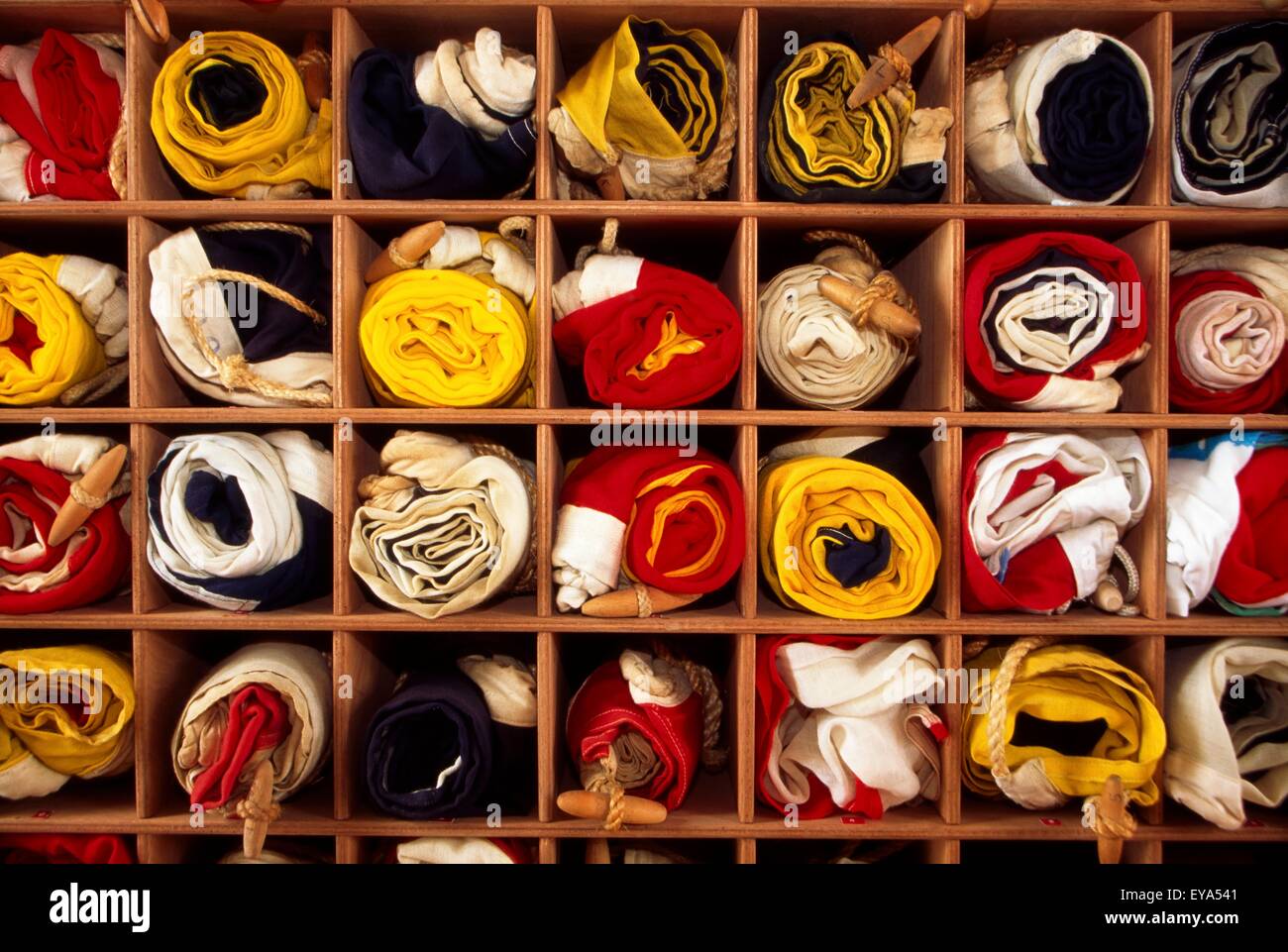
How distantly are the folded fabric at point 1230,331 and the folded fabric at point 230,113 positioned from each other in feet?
4.85

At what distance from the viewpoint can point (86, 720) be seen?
1.28m

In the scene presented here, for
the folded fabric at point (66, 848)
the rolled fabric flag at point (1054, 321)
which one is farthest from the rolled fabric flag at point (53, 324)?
the rolled fabric flag at point (1054, 321)

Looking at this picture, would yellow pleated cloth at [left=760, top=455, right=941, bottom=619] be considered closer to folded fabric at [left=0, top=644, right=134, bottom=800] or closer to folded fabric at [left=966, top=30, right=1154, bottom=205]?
folded fabric at [left=966, top=30, right=1154, bottom=205]

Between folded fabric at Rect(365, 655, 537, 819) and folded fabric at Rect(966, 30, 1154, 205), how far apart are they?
1.18 metres

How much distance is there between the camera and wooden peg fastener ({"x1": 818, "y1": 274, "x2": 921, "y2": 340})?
3.83 feet

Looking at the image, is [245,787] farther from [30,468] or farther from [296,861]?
[30,468]

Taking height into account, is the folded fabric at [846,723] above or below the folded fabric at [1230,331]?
below

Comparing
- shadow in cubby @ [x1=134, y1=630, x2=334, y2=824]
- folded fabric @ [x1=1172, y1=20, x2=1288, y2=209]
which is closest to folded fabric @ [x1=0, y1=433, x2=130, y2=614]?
shadow in cubby @ [x1=134, y1=630, x2=334, y2=824]

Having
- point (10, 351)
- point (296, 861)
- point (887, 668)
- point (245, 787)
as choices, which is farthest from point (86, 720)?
point (887, 668)

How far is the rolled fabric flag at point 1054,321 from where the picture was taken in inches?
48.9

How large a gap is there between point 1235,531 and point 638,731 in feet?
3.31

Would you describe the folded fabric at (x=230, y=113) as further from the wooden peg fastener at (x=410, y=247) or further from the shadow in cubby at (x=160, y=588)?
the shadow in cubby at (x=160, y=588)

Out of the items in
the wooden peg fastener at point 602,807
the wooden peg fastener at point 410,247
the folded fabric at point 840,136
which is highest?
the folded fabric at point 840,136

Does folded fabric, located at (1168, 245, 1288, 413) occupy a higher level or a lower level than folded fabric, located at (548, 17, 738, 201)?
lower
